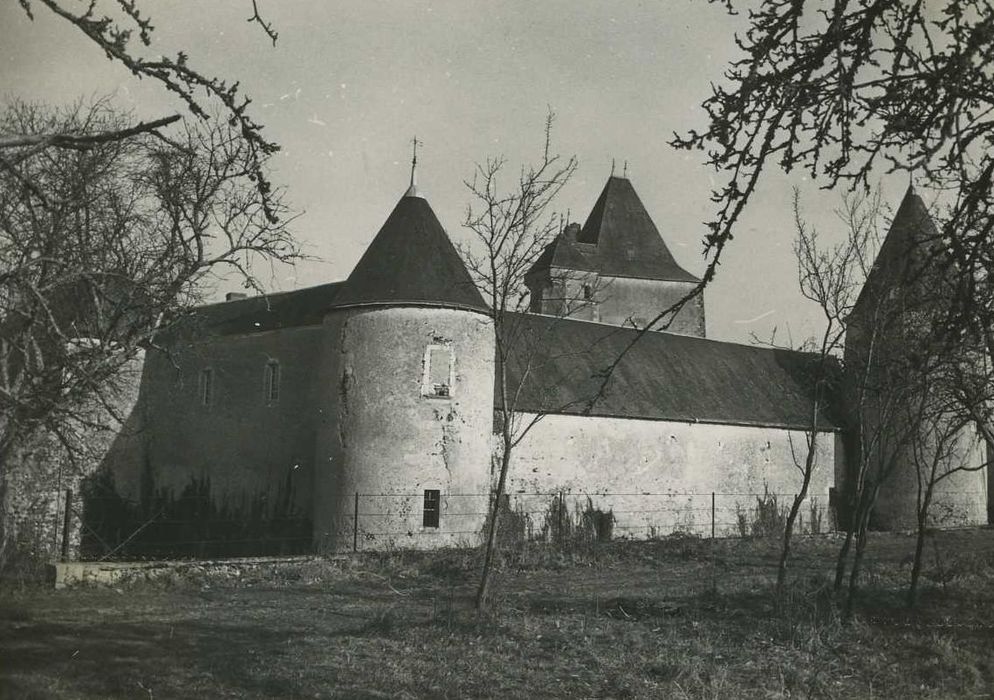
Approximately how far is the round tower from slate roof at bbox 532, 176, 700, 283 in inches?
701

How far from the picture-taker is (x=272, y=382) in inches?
1063

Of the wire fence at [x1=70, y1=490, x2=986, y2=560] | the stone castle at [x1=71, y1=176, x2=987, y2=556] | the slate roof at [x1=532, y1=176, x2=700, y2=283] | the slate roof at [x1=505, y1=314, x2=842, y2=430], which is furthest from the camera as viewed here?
the slate roof at [x1=532, y1=176, x2=700, y2=283]

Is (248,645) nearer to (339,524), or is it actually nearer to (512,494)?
(339,524)

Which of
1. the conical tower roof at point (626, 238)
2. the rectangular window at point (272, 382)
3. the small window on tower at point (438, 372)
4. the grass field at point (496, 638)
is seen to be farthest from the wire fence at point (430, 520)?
the conical tower roof at point (626, 238)

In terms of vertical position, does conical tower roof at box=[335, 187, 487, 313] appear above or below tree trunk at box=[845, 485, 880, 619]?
above

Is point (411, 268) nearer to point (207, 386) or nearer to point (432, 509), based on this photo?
point (432, 509)

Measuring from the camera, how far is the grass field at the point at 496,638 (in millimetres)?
8328

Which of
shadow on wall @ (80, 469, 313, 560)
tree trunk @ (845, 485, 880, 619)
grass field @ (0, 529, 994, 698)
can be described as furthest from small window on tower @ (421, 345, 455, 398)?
tree trunk @ (845, 485, 880, 619)

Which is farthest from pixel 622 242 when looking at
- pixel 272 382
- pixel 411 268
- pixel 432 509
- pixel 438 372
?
pixel 432 509

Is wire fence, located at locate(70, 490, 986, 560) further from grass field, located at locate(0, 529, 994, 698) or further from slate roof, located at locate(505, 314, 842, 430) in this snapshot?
grass field, located at locate(0, 529, 994, 698)

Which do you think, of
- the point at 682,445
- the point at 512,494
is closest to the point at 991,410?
the point at 512,494

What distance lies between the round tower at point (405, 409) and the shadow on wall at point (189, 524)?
8.54 ft

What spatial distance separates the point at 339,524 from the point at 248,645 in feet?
36.9

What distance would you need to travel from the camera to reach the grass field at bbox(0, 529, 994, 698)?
833 cm
